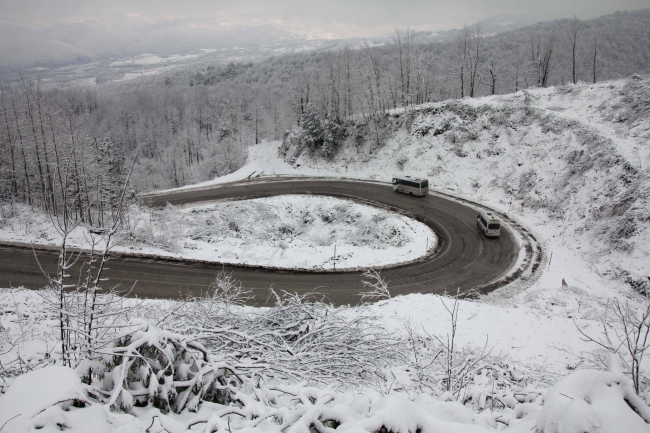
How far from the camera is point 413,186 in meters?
33.5

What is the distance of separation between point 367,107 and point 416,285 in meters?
34.3

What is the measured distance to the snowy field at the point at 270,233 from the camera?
23469 millimetres

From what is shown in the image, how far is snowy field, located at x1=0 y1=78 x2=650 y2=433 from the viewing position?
2.78 m

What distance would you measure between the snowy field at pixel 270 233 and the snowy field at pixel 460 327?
26.2 feet

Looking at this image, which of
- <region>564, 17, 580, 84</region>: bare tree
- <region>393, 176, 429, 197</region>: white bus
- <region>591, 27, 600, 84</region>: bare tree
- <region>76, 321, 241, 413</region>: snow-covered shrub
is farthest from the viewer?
<region>591, 27, 600, 84</region>: bare tree

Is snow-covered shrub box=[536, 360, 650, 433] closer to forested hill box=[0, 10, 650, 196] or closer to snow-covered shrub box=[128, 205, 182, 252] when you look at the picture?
snow-covered shrub box=[128, 205, 182, 252]

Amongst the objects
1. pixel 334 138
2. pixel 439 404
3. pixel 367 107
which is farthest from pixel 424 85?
pixel 439 404

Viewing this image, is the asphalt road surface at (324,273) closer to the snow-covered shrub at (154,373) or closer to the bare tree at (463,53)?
the snow-covered shrub at (154,373)

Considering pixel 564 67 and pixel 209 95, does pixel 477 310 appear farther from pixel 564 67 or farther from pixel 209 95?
pixel 209 95

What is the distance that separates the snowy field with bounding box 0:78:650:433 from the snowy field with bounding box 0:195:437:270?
7.98 metres

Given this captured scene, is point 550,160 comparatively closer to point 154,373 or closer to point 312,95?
point 312,95

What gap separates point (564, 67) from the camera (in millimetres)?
57844

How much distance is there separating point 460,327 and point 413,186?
71.6ft

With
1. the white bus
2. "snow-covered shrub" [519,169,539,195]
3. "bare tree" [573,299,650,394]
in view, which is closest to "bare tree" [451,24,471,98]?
"snow-covered shrub" [519,169,539,195]
